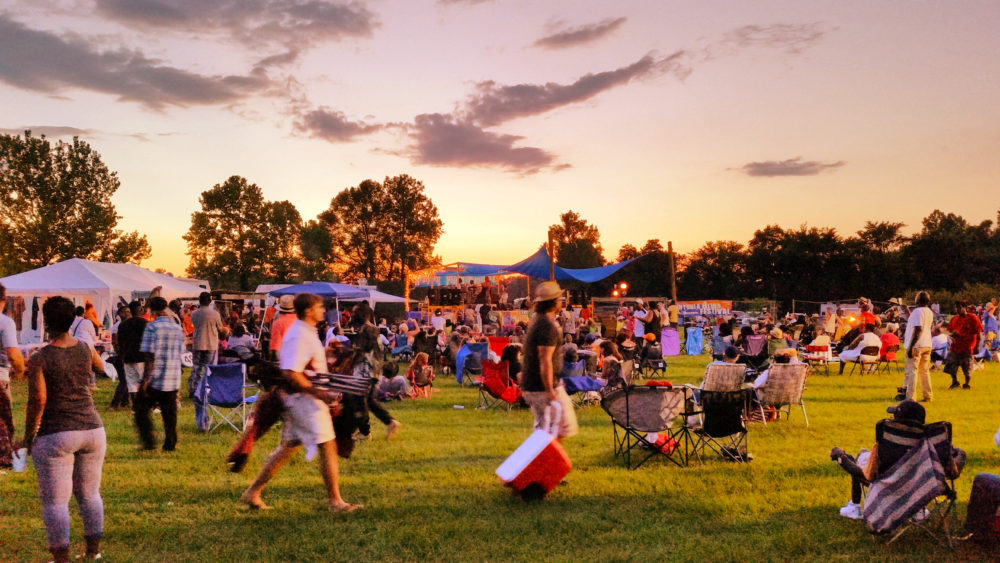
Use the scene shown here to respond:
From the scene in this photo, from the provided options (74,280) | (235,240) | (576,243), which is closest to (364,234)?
(235,240)

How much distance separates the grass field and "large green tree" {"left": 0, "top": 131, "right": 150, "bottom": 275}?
37.3 meters

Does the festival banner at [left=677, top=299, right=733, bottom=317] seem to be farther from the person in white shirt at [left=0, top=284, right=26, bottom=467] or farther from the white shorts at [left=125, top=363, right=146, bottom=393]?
the person in white shirt at [left=0, top=284, right=26, bottom=467]

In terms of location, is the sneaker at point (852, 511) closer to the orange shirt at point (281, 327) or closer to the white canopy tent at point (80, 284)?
the orange shirt at point (281, 327)

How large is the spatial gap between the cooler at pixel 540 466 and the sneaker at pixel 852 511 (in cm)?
207

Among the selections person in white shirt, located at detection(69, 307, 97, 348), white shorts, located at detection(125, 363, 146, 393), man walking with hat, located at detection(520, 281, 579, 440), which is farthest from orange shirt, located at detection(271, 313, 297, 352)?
person in white shirt, located at detection(69, 307, 97, 348)

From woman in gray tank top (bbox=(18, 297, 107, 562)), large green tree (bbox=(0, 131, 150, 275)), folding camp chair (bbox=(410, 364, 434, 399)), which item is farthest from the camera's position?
large green tree (bbox=(0, 131, 150, 275))

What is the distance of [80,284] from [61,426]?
1425 cm

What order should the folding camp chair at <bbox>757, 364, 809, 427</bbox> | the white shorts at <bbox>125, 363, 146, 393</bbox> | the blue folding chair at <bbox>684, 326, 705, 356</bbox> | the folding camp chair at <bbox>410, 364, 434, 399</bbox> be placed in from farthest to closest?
the blue folding chair at <bbox>684, 326, 705, 356</bbox> → the folding camp chair at <bbox>410, 364, 434, 399</bbox> → the white shorts at <bbox>125, 363, 146, 393</bbox> → the folding camp chair at <bbox>757, 364, 809, 427</bbox>

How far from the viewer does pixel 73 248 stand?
39312 millimetres

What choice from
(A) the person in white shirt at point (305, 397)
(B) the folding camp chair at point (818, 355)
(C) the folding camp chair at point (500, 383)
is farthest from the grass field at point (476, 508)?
(B) the folding camp chair at point (818, 355)

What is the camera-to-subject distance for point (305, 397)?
470cm

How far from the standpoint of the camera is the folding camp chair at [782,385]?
27.7ft

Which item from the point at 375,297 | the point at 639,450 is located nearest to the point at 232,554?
the point at 639,450

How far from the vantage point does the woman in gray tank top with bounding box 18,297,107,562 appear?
3568 millimetres
